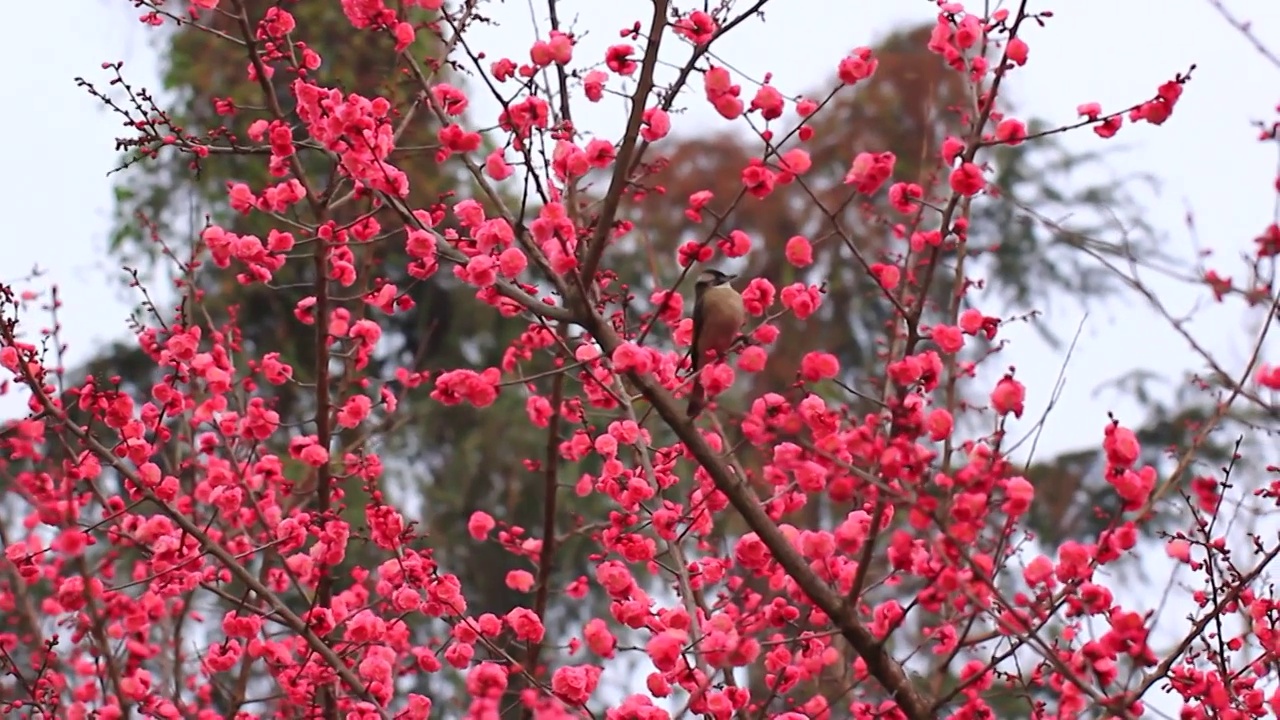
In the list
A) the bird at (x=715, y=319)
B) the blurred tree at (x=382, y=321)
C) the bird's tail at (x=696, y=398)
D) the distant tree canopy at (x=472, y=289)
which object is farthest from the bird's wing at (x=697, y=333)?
the blurred tree at (x=382, y=321)

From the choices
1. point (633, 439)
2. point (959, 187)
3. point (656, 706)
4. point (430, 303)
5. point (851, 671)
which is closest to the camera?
point (959, 187)

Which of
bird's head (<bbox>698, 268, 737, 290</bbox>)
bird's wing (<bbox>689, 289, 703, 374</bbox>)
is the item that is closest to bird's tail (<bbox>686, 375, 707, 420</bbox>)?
bird's wing (<bbox>689, 289, 703, 374</bbox>)

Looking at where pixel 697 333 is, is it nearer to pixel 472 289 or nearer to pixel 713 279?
pixel 713 279

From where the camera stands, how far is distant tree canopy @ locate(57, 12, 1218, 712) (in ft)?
29.9

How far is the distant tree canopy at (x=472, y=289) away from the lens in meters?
9.11

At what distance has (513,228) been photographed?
2.71 metres

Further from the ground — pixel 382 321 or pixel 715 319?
pixel 382 321

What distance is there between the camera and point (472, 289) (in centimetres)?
993

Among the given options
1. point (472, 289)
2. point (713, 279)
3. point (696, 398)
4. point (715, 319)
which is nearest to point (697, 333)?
point (715, 319)

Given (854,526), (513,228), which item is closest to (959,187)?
(854,526)

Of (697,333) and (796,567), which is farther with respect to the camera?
→ (697,333)

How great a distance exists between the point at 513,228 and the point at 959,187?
0.81 metres

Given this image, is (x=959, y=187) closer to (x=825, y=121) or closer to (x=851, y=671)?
(x=851, y=671)

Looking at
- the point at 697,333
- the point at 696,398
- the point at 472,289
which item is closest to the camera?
the point at 696,398
